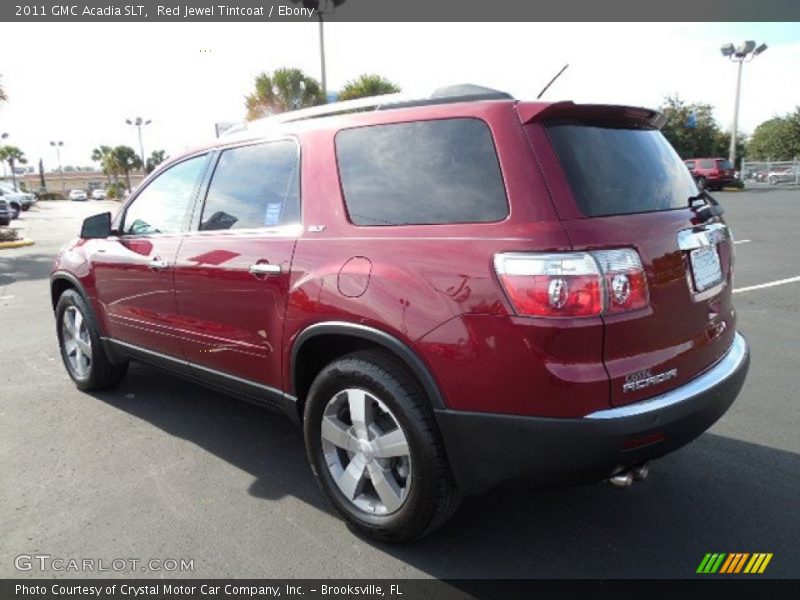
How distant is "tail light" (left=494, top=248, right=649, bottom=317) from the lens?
82.2 inches

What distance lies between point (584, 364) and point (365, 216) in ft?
3.73

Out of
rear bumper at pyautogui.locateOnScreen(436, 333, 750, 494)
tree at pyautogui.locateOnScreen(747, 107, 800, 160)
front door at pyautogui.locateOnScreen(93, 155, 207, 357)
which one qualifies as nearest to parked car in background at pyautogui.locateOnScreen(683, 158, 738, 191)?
tree at pyautogui.locateOnScreen(747, 107, 800, 160)

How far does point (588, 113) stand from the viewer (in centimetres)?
243

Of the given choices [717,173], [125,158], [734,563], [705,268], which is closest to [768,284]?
[705,268]

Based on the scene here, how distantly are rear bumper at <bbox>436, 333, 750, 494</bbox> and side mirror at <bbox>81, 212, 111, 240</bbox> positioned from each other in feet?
10.2

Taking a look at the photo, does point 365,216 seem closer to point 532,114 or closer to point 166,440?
point 532,114

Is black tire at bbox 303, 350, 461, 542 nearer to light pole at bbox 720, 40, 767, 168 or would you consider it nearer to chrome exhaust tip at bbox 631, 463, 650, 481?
chrome exhaust tip at bbox 631, 463, 650, 481

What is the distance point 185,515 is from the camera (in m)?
2.93

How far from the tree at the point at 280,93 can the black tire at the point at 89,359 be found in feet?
59.8

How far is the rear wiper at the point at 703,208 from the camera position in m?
2.67

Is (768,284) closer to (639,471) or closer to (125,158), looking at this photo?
(639,471)

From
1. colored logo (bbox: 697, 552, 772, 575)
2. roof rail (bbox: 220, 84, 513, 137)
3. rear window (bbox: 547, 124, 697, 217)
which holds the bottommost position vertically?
colored logo (bbox: 697, 552, 772, 575)

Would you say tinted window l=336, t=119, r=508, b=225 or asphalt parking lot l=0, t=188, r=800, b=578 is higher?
tinted window l=336, t=119, r=508, b=225

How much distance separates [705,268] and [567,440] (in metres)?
1.07
